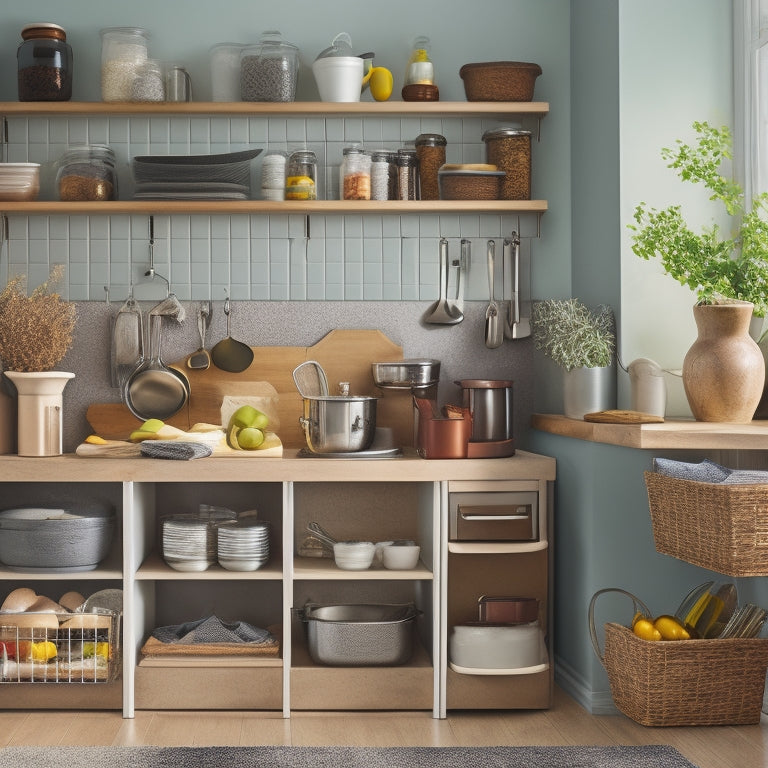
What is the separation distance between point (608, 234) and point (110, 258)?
1.85m

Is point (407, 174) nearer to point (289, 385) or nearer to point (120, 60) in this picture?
point (289, 385)

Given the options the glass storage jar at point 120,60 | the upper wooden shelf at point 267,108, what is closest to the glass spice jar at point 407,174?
the upper wooden shelf at point 267,108

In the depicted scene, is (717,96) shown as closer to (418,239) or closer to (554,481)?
(418,239)

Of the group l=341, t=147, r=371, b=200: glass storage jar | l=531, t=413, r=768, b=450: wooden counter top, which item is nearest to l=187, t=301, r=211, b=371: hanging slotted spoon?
l=341, t=147, r=371, b=200: glass storage jar

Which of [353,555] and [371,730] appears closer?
[371,730]

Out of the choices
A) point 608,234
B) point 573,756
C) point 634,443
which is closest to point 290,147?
point 608,234

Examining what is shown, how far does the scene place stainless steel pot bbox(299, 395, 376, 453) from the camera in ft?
10.2

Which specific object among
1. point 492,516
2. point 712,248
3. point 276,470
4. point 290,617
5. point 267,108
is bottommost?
point 290,617

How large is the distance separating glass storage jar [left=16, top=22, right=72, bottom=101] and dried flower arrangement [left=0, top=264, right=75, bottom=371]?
75 cm

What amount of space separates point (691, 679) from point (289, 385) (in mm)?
1738

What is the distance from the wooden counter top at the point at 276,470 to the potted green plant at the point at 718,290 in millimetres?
547

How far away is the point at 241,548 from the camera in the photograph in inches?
121

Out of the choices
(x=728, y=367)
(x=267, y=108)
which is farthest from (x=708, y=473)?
(x=267, y=108)

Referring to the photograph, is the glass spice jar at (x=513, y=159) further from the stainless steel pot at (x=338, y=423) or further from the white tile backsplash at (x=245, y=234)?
the stainless steel pot at (x=338, y=423)
